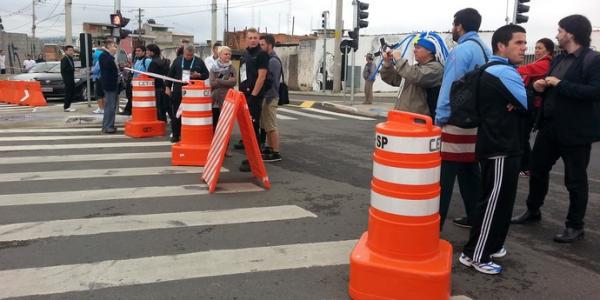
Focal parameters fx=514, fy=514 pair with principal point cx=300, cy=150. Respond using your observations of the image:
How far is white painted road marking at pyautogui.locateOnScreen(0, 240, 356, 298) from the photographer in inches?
142

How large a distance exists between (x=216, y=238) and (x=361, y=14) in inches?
636

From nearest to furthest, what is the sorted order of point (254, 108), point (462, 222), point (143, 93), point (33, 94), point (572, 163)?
point (572, 163) < point (462, 222) < point (254, 108) < point (143, 93) < point (33, 94)

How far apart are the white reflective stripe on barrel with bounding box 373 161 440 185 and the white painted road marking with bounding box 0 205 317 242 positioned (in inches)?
82.4

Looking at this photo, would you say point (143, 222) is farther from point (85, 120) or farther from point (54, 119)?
point (54, 119)

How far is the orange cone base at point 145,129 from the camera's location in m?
10.5

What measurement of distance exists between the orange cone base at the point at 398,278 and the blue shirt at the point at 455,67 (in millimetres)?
1446

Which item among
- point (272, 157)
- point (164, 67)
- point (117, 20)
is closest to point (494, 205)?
point (272, 157)

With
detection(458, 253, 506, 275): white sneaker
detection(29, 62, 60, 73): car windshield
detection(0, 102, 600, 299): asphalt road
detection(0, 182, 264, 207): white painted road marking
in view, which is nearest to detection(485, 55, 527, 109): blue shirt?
detection(458, 253, 506, 275): white sneaker

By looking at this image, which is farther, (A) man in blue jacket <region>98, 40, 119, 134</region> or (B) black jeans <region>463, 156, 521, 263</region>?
(A) man in blue jacket <region>98, 40, 119, 134</region>

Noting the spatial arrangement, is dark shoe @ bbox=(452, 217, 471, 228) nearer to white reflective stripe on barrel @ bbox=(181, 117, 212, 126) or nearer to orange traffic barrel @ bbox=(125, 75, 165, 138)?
white reflective stripe on barrel @ bbox=(181, 117, 212, 126)

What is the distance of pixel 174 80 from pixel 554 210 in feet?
21.9

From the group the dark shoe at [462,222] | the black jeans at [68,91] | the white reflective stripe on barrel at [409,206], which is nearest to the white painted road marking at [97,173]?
the dark shoe at [462,222]

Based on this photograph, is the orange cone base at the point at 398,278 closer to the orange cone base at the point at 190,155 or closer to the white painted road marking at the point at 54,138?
the orange cone base at the point at 190,155

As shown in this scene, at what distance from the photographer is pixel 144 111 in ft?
34.6
